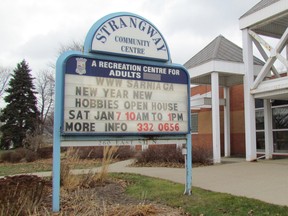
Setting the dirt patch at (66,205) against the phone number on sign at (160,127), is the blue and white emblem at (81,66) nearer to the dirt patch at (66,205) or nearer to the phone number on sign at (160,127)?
the phone number on sign at (160,127)

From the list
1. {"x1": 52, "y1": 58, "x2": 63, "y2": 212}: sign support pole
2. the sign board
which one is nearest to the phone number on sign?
the sign board

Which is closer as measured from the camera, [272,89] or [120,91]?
[120,91]

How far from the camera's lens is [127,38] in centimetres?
769

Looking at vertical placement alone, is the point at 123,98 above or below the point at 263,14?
below

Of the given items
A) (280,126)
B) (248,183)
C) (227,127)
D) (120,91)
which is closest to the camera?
(120,91)

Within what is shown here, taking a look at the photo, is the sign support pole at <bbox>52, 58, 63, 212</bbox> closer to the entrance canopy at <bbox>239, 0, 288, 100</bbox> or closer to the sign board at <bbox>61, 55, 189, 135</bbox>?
the sign board at <bbox>61, 55, 189, 135</bbox>

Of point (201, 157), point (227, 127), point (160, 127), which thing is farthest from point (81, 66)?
point (227, 127)

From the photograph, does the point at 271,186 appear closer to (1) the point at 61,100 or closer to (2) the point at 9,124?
(1) the point at 61,100

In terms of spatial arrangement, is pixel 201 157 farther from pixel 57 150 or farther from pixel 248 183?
pixel 57 150

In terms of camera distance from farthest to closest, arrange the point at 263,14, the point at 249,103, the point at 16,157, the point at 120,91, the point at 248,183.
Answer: the point at 16,157
the point at 249,103
the point at 263,14
the point at 248,183
the point at 120,91

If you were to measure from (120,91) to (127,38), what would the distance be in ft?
4.01

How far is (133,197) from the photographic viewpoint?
8.20 metres

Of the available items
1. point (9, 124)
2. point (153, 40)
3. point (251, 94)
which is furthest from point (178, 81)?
point (9, 124)

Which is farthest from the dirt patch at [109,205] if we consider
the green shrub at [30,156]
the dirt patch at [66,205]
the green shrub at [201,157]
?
the green shrub at [30,156]
